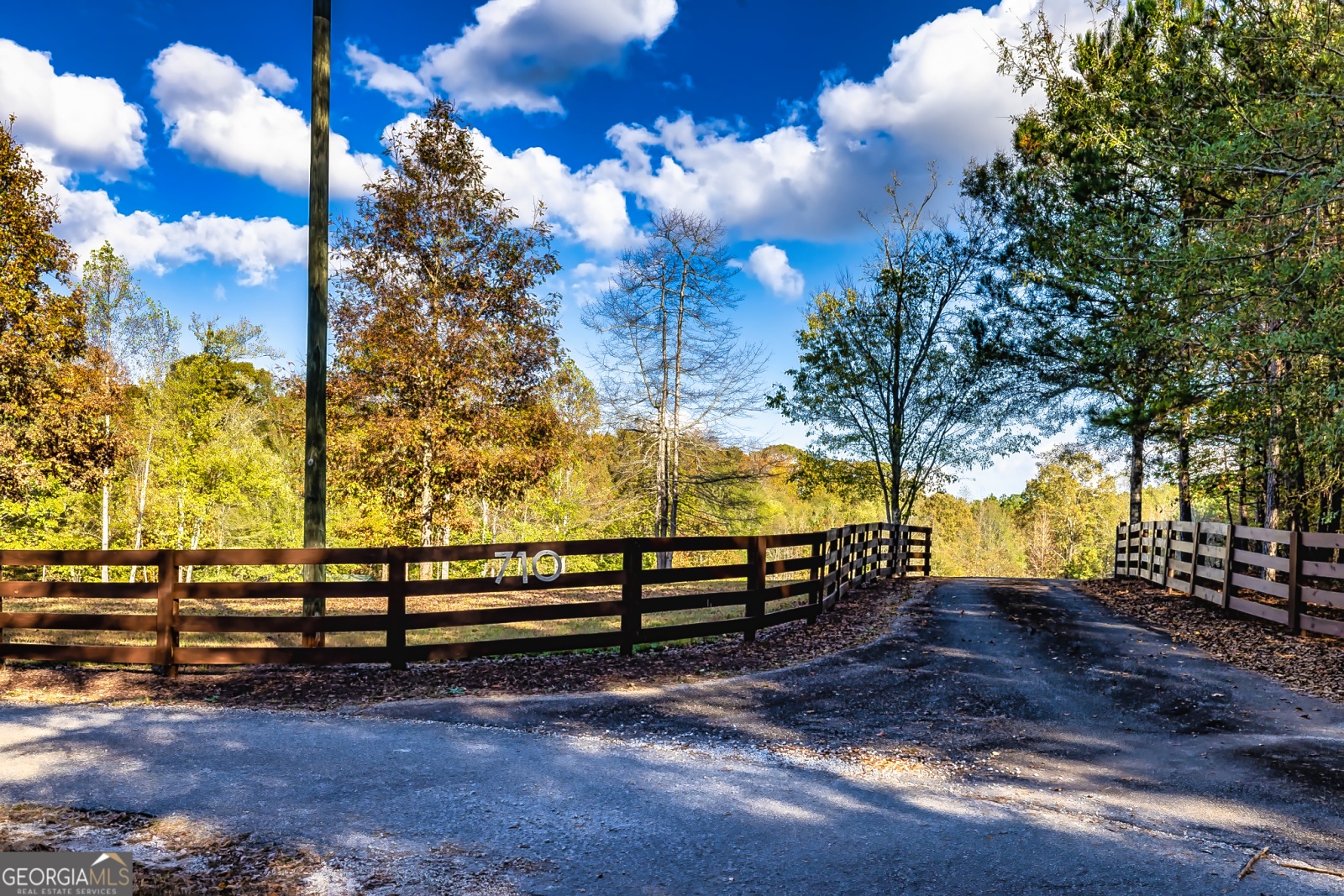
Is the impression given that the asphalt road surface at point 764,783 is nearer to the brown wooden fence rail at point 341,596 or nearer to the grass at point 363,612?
the brown wooden fence rail at point 341,596

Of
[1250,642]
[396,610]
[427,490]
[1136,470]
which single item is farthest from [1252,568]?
[427,490]

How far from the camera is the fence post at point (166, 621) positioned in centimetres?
823

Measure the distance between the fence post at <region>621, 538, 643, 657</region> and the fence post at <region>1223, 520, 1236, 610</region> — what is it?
10.0 m

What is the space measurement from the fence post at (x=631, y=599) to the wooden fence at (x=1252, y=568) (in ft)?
28.3

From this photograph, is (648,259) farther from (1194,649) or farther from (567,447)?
(1194,649)

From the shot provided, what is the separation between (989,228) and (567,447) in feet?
46.7

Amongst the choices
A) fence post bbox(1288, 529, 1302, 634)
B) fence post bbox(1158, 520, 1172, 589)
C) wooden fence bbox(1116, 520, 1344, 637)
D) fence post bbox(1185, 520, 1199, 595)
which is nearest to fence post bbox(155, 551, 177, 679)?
wooden fence bbox(1116, 520, 1344, 637)

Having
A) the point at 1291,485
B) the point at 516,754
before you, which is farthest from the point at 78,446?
the point at 1291,485

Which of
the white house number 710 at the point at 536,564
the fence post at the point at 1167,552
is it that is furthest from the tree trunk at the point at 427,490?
the fence post at the point at 1167,552

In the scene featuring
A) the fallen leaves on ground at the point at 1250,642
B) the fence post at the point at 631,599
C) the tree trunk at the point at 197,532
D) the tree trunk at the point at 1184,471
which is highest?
the tree trunk at the point at 1184,471

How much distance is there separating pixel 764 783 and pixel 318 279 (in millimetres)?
8273

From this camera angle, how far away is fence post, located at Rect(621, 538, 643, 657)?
9.02 m

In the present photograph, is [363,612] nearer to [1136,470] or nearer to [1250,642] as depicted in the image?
[1250,642]

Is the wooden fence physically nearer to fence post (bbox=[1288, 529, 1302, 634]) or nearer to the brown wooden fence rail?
fence post (bbox=[1288, 529, 1302, 634])
